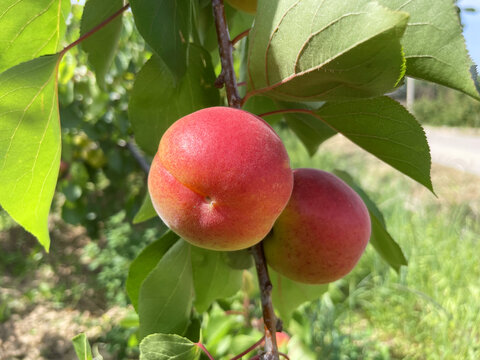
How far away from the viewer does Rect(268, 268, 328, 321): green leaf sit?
2.15ft

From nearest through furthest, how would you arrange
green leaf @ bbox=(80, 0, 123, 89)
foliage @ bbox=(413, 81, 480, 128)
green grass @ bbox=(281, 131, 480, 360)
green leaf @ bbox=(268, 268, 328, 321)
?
green leaf @ bbox=(80, 0, 123, 89) → green leaf @ bbox=(268, 268, 328, 321) → green grass @ bbox=(281, 131, 480, 360) → foliage @ bbox=(413, 81, 480, 128)

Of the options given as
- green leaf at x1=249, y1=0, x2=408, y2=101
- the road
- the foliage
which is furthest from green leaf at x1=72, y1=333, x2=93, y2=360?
the foliage

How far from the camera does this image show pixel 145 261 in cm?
56

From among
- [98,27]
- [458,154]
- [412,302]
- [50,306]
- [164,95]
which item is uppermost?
[98,27]

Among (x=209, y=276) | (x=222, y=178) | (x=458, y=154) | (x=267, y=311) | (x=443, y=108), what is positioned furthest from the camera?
(x=443, y=108)

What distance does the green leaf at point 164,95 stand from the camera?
55cm

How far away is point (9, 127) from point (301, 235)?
1.13 ft

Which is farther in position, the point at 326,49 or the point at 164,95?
the point at 164,95

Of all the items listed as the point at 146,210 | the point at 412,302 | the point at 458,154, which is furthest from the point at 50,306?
the point at 458,154

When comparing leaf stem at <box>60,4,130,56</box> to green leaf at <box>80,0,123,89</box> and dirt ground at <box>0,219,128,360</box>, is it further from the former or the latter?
dirt ground at <box>0,219,128,360</box>

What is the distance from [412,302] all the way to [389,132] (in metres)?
2.19

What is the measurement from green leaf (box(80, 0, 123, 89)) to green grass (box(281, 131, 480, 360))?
5.00ft

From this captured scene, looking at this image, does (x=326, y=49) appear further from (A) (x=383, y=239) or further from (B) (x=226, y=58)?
(A) (x=383, y=239)

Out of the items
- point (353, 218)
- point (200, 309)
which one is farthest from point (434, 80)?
point (200, 309)
